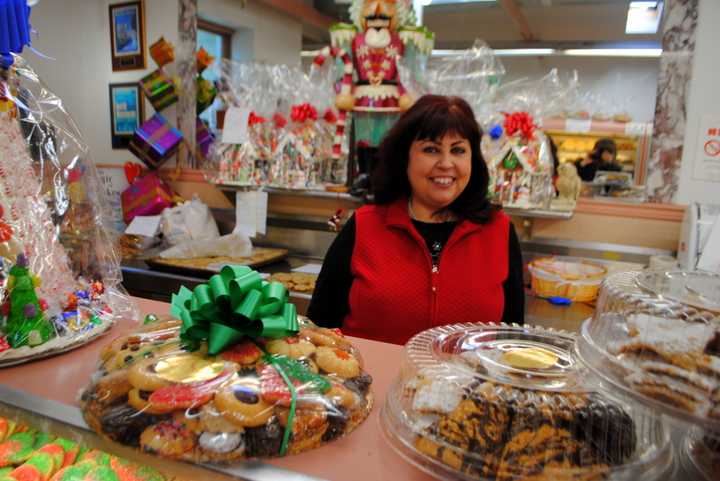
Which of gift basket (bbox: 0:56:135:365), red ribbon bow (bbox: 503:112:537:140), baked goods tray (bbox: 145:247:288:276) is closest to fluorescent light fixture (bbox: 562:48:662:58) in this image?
red ribbon bow (bbox: 503:112:537:140)

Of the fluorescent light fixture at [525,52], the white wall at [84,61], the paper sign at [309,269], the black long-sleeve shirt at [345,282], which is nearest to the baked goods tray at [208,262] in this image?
the paper sign at [309,269]

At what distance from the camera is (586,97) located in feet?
15.8

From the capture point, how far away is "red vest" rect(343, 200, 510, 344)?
1587 millimetres

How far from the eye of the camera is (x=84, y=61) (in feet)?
12.0

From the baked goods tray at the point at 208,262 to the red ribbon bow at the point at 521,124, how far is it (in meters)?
1.30

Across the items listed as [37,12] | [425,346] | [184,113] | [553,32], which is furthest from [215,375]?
[553,32]

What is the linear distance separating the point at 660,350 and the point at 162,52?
3246 millimetres

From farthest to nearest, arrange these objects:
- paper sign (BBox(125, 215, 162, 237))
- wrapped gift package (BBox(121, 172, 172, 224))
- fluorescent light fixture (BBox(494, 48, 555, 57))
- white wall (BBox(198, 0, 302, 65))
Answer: fluorescent light fixture (BBox(494, 48, 555, 57)) < white wall (BBox(198, 0, 302, 65)) < wrapped gift package (BBox(121, 172, 172, 224)) < paper sign (BBox(125, 215, 162, 237))

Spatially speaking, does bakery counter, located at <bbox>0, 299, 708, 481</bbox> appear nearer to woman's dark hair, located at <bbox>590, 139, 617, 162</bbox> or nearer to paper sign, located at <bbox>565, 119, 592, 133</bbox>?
paper sign, located at <bbox>565, 119, 592, 133</bbox>

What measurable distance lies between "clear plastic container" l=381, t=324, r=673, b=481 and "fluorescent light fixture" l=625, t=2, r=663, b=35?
9.48 feet

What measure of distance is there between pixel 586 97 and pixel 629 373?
478cm

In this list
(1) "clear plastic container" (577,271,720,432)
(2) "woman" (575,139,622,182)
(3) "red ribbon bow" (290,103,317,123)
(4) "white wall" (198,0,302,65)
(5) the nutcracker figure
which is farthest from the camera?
(2) "woman" (575,139,622,182)

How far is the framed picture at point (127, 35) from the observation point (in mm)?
3387

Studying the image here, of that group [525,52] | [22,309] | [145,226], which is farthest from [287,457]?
[525,52]
